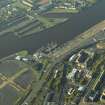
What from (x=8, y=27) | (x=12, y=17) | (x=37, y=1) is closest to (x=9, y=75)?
(x=8, y=27)

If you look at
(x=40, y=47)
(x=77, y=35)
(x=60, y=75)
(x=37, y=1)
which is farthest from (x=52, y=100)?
(x=37, y=1)

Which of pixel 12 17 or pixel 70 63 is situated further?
pixel 12 17

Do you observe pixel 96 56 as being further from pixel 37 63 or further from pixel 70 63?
pixel 37 63

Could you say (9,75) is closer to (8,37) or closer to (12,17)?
(8,37)

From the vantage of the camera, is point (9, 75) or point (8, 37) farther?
point (8, 37)

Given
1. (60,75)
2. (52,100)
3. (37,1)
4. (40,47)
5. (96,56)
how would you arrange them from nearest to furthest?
(52,100)
(60,75)
(96,56)
(40,47)
(37,1)

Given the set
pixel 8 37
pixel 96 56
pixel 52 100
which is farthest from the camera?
pixel 8 37
